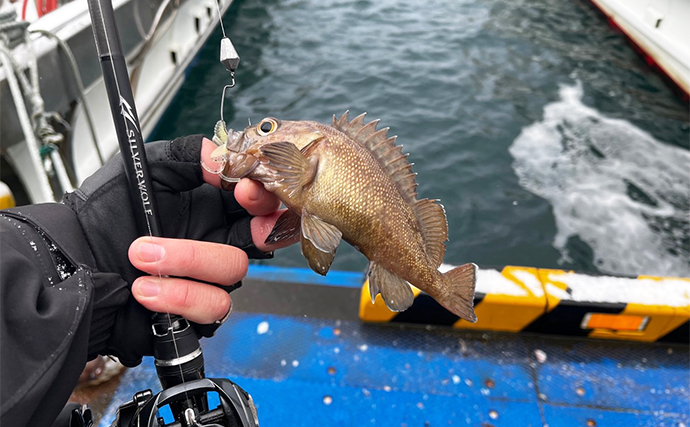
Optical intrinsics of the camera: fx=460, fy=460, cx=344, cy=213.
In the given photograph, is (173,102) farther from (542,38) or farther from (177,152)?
(542,38)

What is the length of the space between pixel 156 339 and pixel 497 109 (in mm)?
7826

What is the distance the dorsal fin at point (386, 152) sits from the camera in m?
1.85

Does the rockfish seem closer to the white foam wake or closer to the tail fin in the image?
the tail fin

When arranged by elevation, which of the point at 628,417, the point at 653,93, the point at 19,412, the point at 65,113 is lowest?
the point at 653,93

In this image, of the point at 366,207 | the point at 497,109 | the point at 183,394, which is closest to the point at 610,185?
the point at 497,109

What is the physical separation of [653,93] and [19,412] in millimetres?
11247

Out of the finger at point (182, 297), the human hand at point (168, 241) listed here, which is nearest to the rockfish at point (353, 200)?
the human hand at point (168, 241)

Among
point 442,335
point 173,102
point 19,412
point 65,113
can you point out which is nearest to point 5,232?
point 19,412

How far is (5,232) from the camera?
4.55ft

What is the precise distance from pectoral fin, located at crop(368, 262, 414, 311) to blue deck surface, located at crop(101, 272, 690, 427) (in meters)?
1.39

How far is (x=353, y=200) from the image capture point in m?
1.73

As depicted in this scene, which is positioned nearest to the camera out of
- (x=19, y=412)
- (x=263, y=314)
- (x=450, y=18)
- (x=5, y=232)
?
(x=19, y=412)

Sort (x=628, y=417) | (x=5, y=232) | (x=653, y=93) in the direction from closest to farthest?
(x=5, y=232) → (x=628, y=417) → (x=653, y=93)

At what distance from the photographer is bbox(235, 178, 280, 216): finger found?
179 cm
